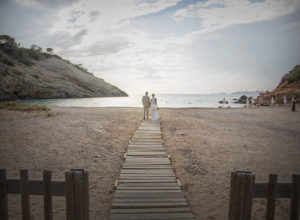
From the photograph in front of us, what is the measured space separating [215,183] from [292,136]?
8.99 meters

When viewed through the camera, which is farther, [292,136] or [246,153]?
[292,136]

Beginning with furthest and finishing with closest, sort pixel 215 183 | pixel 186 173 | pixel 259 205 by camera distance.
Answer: pixel 186 173, pixel 215 183, pixel 259 205

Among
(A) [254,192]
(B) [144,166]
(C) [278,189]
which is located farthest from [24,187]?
(B) [144,166]

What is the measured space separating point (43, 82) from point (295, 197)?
224 feet

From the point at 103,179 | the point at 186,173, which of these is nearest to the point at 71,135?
the point at 103,179

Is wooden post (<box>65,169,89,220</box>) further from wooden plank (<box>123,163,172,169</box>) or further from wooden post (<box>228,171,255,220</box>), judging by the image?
wooden plank (<box>123,163,172,169</box>)

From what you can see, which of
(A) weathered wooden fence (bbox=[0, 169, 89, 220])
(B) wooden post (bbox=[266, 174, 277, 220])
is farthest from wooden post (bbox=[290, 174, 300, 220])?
(A) weathered wooden fence (bbox=[0, 169, 89, 220])

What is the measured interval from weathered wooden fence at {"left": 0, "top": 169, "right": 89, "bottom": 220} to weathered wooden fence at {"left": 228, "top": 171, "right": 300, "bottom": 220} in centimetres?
193

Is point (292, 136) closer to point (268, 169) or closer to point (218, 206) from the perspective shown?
point (268, 169)

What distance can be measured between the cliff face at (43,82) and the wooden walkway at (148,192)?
1821 inches

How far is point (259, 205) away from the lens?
14.3 feet

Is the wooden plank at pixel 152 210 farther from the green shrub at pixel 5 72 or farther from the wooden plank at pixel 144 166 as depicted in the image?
the green shrub at pixel 5 72

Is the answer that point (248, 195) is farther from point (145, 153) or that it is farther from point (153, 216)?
point (145, 153)

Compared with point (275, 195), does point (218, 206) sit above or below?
below
